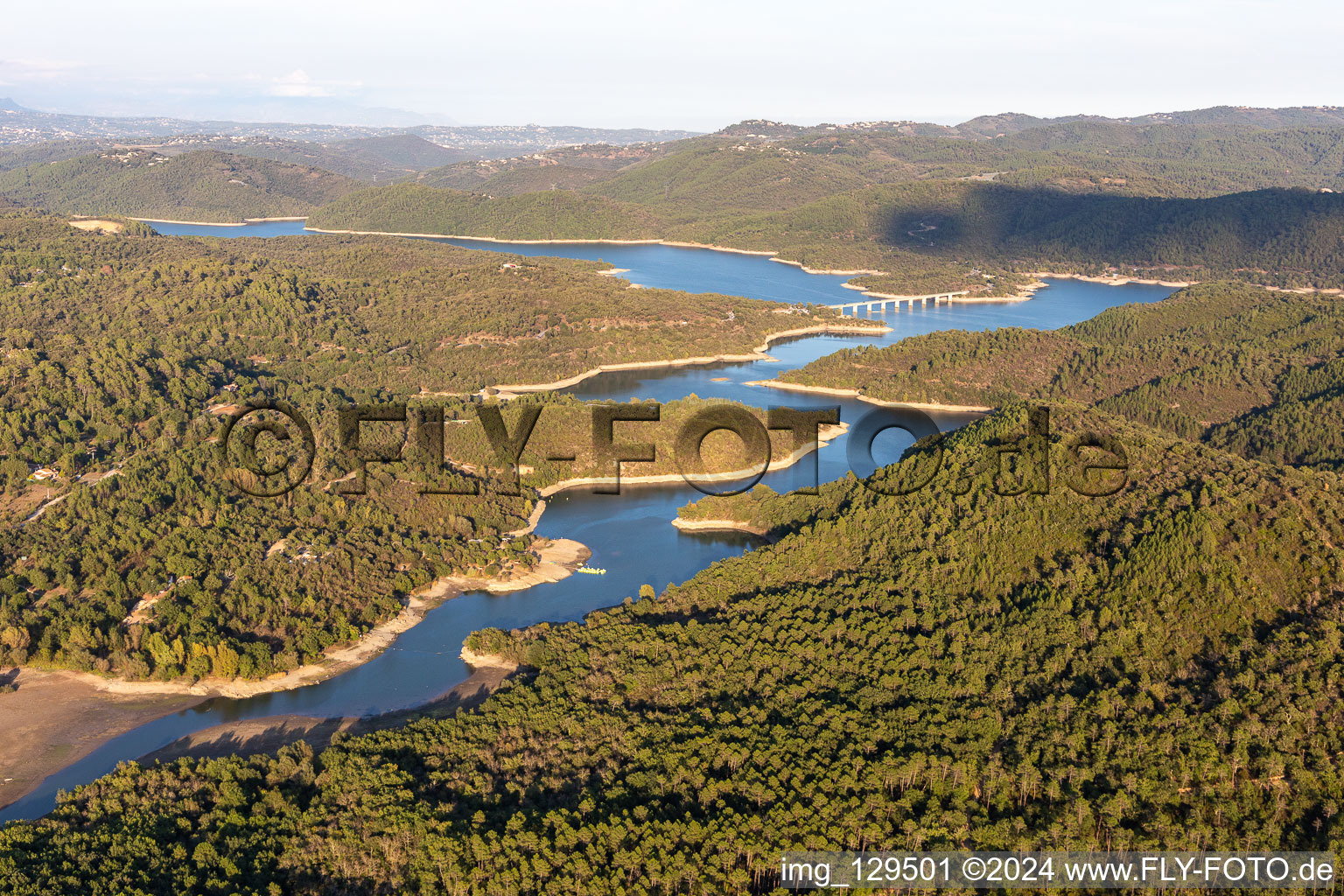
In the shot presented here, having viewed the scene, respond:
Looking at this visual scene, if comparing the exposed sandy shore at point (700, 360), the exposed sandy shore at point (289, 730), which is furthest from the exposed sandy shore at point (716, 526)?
the exposed sandy shore at point (700, 360)

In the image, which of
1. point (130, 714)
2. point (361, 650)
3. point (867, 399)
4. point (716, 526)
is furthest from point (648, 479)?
point (130, 714)

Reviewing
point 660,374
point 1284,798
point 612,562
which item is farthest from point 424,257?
point 1284,798

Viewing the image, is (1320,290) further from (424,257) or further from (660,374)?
(424,257)

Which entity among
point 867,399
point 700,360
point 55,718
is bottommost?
point 55,718

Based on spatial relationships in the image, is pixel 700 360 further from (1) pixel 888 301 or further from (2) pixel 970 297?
(2) pixel 970 297

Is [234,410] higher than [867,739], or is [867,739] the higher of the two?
[234,410]

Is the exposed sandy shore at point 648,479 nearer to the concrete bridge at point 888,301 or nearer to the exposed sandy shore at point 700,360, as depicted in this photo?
the exposed sandy shore at point 700,360
